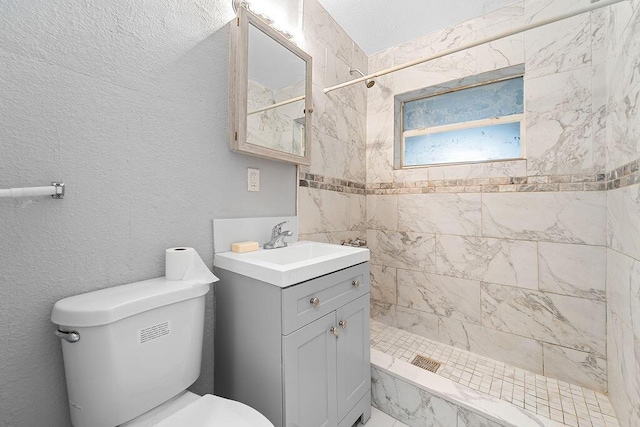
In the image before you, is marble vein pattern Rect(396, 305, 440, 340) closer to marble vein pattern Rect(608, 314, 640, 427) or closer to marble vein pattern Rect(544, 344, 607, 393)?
marble vein pattern Rect(544, 344, 607, 393)

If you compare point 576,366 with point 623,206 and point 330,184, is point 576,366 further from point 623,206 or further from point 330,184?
point 330,184

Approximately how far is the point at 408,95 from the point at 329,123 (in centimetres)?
84

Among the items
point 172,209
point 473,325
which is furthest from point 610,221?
point 172,209

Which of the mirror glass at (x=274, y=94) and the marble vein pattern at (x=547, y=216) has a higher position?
the mirror glass at (x=274, y=94)

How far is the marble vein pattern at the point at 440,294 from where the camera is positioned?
1853 mm

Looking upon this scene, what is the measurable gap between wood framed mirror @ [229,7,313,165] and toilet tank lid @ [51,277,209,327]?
67 cm

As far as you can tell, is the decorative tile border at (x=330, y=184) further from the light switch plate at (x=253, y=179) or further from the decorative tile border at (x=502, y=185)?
the light switch plate at (x=253, y=179)

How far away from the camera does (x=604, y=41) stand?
143 cm

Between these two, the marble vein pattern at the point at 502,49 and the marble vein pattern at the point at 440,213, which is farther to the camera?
the marble vein pattern at the point at 440,213

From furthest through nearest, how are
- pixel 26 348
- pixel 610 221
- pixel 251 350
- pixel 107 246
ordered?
pixel 610 221
pixel 251 350
pixel 107 246
pixel 26 348

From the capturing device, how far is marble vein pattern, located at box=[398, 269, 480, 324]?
6.08ft

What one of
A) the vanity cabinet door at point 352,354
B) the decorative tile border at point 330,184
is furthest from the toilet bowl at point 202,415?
the decorative tile border at point 330,184

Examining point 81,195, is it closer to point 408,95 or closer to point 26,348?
point 26,348

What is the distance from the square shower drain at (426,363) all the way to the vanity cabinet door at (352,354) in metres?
0.47
